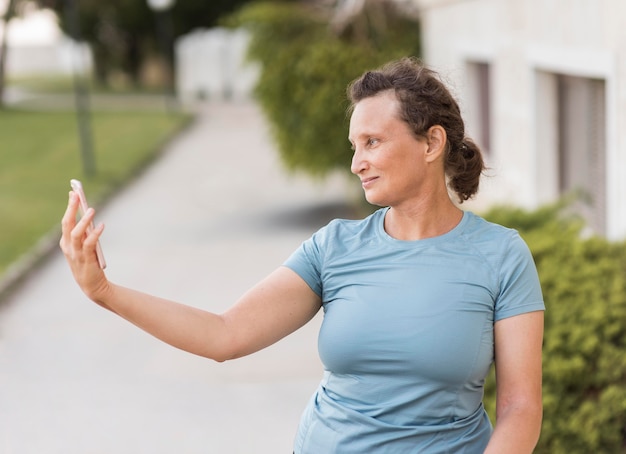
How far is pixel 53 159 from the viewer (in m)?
21.5

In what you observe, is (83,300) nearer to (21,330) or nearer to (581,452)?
(21,330)

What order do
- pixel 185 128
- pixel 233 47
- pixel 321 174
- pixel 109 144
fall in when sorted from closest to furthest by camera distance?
pixel 321 174, pixel 109 144, pixel 185 128, pixel 233 47

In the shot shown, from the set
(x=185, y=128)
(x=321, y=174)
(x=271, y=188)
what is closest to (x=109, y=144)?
(x=185, y=128)

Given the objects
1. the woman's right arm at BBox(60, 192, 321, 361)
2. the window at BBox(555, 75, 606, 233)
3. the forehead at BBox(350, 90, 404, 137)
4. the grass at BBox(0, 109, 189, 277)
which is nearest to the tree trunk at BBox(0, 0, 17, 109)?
the grass at BBox(0, 109, 189, 277)

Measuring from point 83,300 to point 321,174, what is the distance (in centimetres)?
367

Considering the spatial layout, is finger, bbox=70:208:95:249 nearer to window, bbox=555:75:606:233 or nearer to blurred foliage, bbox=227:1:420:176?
window, bbox=555:75:606:233

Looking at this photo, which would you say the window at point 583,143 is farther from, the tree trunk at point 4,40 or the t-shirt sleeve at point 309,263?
the tree trunk at point 4,40

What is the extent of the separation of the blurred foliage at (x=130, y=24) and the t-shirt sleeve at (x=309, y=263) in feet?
112

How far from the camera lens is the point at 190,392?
7195 millimetres

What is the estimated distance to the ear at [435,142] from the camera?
240 centimetres

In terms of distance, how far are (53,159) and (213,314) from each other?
19694 mm

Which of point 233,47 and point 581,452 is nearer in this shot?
point 581,452

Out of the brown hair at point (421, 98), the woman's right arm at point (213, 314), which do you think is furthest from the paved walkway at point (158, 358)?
the brown hair at point (421, 98)

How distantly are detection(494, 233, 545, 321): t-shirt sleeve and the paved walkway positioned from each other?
3.92m
